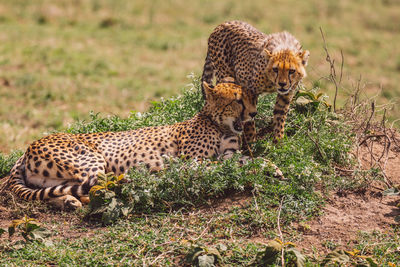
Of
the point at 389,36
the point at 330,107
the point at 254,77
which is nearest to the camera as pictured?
the point at 254,77

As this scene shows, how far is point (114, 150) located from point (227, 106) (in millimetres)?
1038

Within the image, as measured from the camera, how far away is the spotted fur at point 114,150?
14.1ft

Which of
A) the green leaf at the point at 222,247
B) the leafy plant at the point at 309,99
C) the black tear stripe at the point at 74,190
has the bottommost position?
the black tear stripe at the point at 74,190

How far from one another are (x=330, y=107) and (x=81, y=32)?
26.0 ft

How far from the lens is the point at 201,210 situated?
4098 mm

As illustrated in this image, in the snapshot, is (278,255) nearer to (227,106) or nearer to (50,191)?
(227,106)

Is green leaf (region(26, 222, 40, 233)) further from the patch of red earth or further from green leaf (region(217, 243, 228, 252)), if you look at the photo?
the patch of red earth

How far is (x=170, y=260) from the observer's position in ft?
11.5

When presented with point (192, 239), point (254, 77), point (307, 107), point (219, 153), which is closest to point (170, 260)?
point (192, 239)

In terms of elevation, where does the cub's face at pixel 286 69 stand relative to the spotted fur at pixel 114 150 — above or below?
above

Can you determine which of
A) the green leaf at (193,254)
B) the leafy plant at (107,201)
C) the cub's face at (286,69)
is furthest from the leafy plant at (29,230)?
the cub's face at (286,69)

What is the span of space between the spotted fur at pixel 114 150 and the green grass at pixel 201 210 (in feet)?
0.76

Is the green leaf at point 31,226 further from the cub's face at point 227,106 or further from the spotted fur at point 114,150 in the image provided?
the cub's face at point 227,106

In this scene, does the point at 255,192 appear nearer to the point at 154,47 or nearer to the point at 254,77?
the point at 254,77
